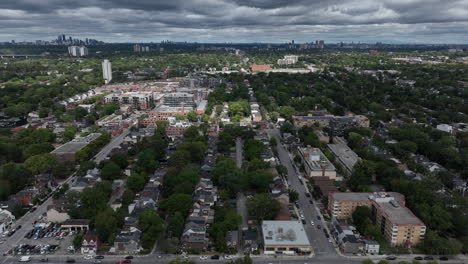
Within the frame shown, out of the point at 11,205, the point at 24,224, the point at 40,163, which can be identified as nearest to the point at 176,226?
the point at 24,224

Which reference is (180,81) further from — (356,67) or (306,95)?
(356,67)

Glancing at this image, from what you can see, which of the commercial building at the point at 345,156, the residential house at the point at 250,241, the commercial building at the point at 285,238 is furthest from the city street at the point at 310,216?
the commercial building at the point at 345,156

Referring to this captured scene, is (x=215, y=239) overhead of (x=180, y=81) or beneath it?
beneath

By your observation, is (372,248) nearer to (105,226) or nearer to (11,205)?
(105,226)

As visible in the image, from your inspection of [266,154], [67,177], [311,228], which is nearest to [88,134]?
[67,177]

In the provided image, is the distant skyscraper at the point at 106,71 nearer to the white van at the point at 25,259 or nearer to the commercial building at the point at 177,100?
the commercial building at the point at 177,100
